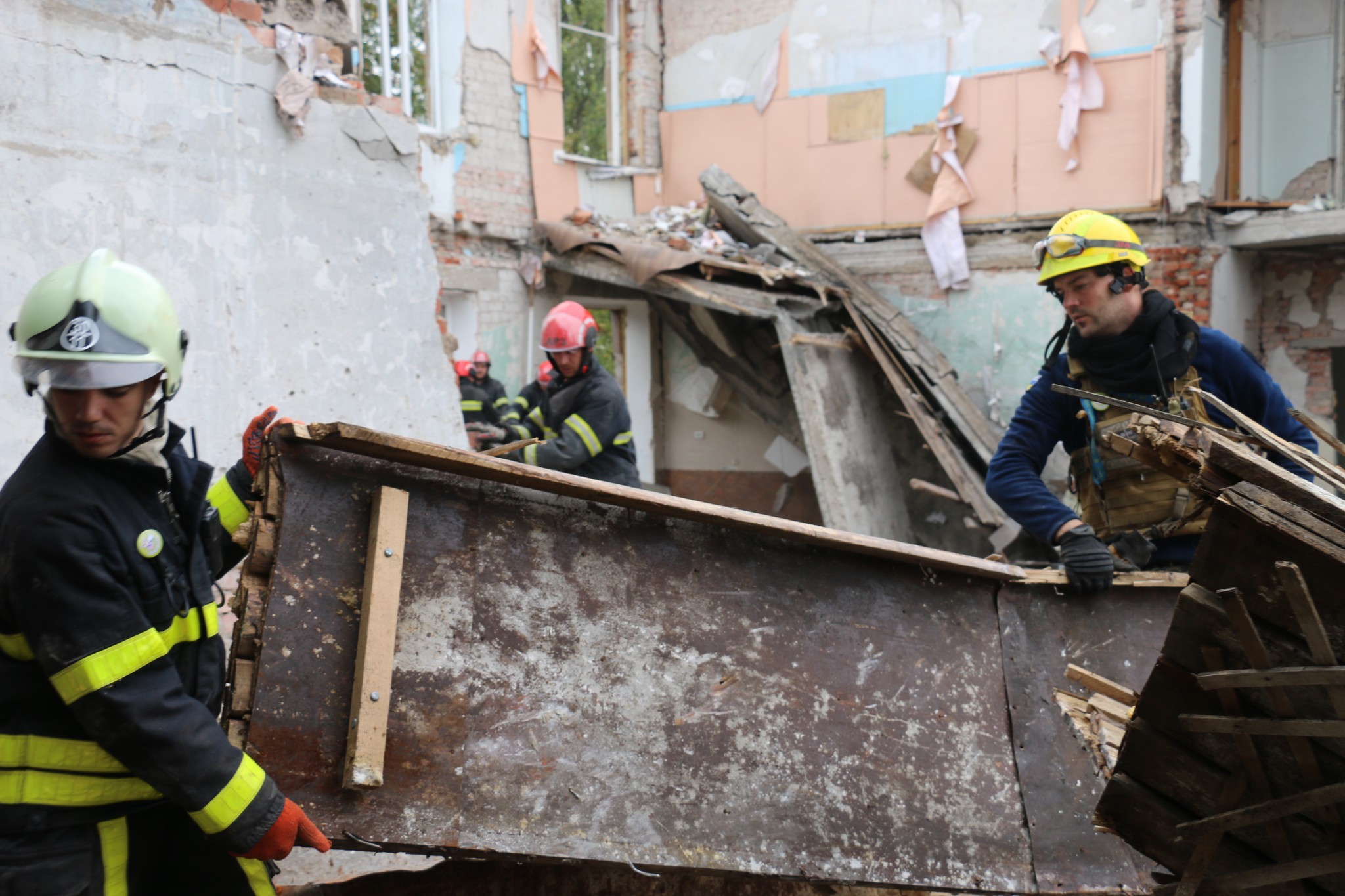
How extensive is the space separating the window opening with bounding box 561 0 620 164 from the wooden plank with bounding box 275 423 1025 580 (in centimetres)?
911

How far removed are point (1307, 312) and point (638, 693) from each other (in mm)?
9662

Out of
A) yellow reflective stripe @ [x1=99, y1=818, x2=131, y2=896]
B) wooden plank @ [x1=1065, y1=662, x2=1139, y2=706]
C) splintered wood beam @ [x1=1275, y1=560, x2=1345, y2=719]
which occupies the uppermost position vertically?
splintered wood beam @ [x1=1275, y1=560, x2=1345, y2=719]

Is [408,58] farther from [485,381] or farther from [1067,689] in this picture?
[1067,689]

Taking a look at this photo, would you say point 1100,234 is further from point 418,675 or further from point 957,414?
point 957,414

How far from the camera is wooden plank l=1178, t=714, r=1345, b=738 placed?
5.02 ft

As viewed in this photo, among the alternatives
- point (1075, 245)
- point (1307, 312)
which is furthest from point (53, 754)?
point (1307, 312)

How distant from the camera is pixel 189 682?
204 cm

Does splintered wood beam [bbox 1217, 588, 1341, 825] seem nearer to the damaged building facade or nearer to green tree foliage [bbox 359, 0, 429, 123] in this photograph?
the damaged building facade

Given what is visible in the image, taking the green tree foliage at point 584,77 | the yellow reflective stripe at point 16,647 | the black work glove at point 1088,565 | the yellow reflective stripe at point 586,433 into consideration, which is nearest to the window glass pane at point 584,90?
the green tree foliage at point 584,77

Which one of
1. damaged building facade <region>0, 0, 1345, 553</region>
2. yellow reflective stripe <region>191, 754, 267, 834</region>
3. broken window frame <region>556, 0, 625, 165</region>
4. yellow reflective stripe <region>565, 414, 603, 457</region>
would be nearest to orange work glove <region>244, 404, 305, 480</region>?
yellow reflective stripe <region>191, 754, 267, 834</region>

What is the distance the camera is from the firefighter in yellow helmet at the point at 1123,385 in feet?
10.3

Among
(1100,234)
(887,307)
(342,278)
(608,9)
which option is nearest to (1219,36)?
(887,307)

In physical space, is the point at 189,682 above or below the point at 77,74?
below

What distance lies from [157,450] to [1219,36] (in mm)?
10021
